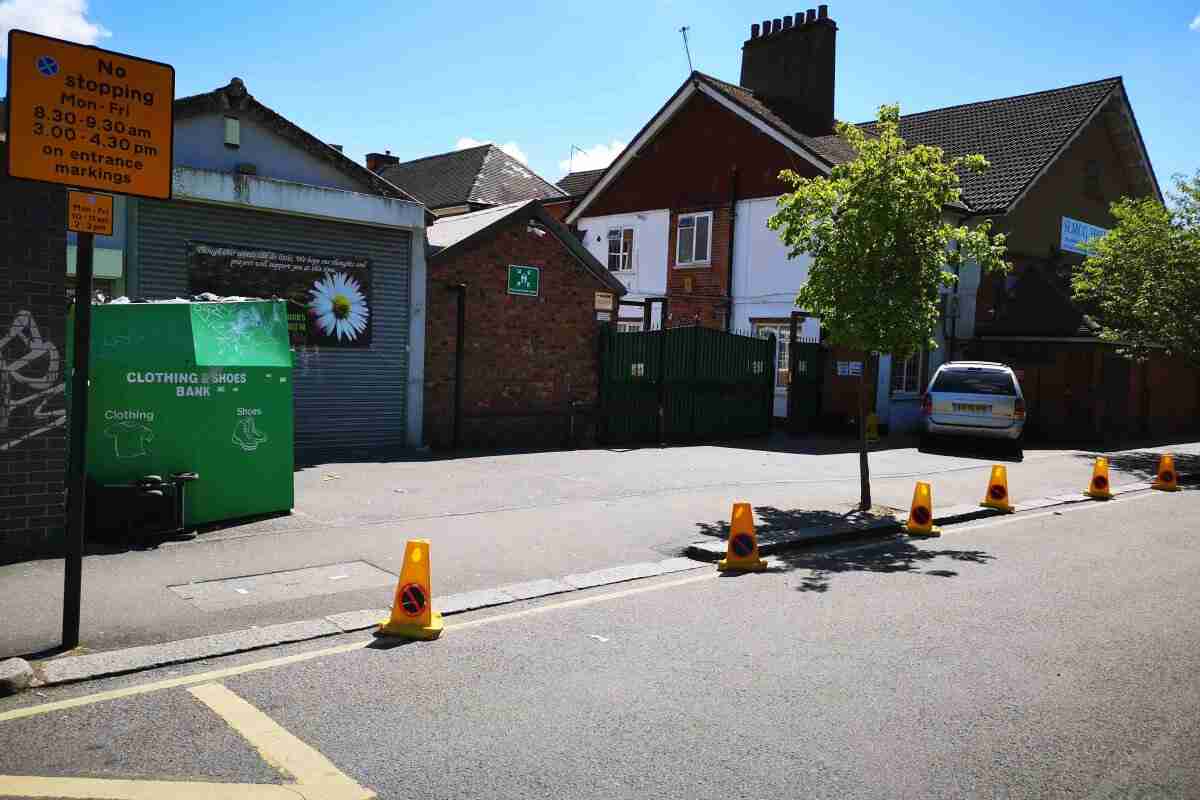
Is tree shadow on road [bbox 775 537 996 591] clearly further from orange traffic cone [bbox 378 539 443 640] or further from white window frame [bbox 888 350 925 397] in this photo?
white window frame [bbox 888 350 925 397]

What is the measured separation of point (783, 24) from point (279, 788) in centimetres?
2724

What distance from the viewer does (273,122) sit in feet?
42.3

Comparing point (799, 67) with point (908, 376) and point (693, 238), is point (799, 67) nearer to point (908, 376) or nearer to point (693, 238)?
point (693, 238)

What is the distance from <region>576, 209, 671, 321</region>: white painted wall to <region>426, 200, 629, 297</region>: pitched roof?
8708 mm

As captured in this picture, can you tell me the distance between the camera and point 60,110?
497 centimetres

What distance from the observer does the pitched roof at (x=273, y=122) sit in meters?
12.2

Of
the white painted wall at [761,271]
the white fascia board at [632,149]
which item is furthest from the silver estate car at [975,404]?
the white fascia board at [632,149]

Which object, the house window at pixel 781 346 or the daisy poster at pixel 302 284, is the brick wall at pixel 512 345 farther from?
the house window at pixel 781 346

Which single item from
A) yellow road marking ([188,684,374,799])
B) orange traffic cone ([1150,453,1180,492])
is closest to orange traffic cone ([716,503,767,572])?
yellow road marking ([188,684,374,799])

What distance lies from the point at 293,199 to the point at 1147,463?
1594 cm

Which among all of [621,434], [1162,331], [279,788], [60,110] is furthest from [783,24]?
[279,788]

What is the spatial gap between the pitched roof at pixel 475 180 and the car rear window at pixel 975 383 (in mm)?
15810

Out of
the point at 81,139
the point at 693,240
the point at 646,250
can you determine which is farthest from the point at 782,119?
the point at 81,139

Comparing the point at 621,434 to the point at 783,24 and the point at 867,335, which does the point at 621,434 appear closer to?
the point at 867,335
